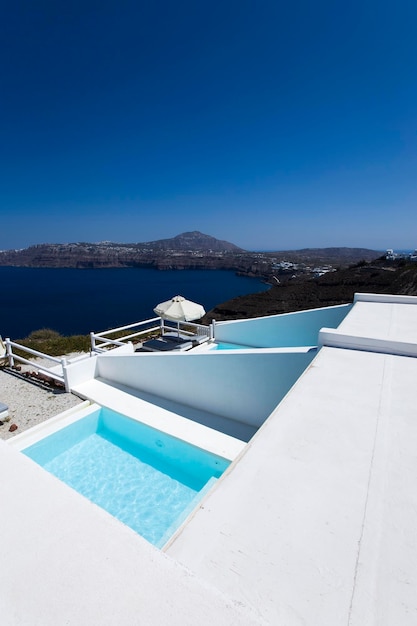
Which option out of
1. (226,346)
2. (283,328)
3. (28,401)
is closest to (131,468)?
(28,401)

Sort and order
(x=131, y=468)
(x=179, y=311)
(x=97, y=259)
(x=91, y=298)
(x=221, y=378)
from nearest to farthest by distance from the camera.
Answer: (x=131, y=468) → (x=221, y=378) → (x=179, y=311) → (x=91, y=298) → (x=97, y=259)

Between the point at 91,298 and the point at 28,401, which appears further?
the point at 91,298

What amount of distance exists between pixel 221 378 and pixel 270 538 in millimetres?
3420

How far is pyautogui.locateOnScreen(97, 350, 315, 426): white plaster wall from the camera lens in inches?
164

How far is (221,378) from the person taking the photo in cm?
474

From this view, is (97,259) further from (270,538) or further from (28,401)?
(270,538)

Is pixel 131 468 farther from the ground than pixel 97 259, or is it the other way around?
pixel 97 259

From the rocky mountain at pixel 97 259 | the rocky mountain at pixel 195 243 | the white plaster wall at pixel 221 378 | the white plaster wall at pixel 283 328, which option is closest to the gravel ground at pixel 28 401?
the white plaster wall at pixel 221 378

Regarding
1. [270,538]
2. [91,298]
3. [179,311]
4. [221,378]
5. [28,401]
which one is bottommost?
[91,298]

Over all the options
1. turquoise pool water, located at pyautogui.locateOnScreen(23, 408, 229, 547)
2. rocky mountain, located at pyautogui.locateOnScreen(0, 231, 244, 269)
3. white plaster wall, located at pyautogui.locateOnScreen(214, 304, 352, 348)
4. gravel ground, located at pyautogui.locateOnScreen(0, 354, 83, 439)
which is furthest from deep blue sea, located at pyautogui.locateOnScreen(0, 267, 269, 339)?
turquoise pool water, located at pyautogui.locateOnScreen(23, 408, 229, 547)

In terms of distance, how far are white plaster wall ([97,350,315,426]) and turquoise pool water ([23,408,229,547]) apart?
81 centimetres

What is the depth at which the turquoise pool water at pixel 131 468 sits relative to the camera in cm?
357

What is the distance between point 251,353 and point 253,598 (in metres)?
3.39

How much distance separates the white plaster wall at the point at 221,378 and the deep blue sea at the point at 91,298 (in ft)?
68.2
